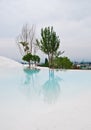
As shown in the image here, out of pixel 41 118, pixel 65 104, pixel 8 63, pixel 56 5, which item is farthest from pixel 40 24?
pixel 41 118

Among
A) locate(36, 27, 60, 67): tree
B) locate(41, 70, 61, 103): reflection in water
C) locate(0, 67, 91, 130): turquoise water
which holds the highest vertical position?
locate(36, 27, 60, 67): tree

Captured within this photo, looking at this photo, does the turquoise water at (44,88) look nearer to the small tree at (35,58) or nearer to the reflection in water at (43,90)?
the reflection in water at (43,90)

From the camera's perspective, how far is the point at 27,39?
1802 cm

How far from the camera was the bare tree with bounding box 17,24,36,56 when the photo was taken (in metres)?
17.8

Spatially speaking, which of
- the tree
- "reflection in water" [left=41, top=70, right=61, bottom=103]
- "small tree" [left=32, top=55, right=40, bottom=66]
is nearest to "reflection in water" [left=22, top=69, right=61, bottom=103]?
"reflection in water" [left=41, top=70, right=61, bottom=103]

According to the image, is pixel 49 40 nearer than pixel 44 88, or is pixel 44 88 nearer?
pixel 44 88

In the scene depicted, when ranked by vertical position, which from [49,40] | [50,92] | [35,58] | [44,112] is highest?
[49,40]

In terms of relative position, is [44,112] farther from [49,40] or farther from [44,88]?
[49,40]

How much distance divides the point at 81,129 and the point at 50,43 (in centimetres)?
1352

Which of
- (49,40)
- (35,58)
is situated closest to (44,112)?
(49,40)

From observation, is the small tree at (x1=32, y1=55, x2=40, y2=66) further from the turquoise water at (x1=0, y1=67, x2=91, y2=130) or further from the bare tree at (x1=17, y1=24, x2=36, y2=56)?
the turquoise water at (x1=0, y1=67, x2=91, y2=130)

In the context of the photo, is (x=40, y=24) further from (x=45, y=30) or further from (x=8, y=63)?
(x=8, y=63)

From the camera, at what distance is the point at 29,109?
491 cm

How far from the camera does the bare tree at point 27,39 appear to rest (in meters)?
17.8
